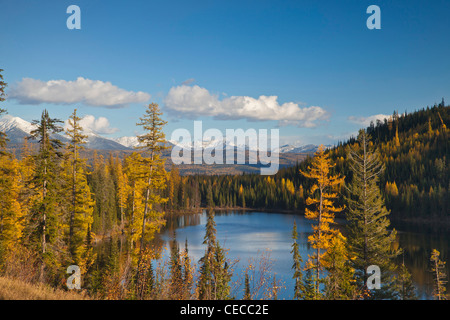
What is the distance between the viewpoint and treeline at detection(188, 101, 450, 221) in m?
102

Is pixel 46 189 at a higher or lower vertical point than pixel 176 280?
higher

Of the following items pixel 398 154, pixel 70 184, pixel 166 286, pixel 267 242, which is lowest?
pixel 267 242

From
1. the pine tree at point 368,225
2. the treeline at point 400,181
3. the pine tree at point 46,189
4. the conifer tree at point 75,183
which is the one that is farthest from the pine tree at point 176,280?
the treeline at point 400,181

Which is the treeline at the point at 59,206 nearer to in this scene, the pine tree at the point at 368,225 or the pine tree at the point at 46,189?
the pine tree at the point at 46,189

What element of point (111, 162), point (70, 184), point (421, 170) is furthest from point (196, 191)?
point (70, 184)

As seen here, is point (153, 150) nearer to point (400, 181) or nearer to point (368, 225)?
point (368, 225)

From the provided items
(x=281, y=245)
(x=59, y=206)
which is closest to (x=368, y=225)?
(x=59, y=206)

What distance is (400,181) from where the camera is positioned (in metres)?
123

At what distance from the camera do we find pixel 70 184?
86.0ft

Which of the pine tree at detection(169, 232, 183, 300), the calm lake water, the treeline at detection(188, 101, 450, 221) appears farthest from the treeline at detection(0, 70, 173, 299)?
the treeline at detection(188, 101, 450, 221)
